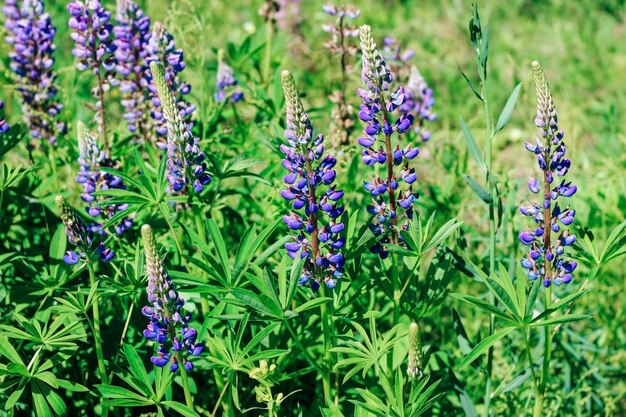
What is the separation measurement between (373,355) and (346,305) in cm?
25

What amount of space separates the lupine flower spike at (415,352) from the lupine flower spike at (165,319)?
65cm

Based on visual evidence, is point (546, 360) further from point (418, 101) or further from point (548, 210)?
point (418, 101)

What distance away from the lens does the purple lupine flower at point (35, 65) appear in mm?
3404

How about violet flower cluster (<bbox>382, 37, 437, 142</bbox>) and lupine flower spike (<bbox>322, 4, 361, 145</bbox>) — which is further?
violet flower cluster (<bbox>382, 37, 437, 142</bbox>)

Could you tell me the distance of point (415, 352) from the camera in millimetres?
2357

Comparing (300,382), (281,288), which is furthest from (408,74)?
(281,288)

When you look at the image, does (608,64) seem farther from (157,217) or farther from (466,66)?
(157,217)

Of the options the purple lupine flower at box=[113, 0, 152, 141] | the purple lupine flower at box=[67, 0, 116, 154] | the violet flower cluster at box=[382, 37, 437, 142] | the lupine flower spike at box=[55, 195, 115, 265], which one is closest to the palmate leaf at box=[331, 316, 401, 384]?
the lupine flower spike at box=[55, 195, 115, 265]

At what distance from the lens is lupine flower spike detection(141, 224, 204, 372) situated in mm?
2250

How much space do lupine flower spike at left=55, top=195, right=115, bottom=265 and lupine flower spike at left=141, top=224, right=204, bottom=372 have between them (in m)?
0.33

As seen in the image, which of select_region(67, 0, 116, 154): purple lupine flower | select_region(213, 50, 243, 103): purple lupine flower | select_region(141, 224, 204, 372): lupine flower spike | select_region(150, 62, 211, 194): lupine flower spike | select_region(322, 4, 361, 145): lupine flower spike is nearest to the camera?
select_region(141, 224, 204, 372): lupine flower spike

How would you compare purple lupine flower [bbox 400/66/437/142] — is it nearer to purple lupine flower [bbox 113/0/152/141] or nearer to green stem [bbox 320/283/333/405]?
purple lupine flower [bbox 113/0/152/141]

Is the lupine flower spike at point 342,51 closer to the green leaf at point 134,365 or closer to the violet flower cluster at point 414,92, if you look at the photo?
the violet flower cluster at point 414,92

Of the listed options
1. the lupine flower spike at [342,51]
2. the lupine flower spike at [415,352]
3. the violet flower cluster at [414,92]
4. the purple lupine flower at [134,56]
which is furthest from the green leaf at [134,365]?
the violet flower cluster at [414,92]
